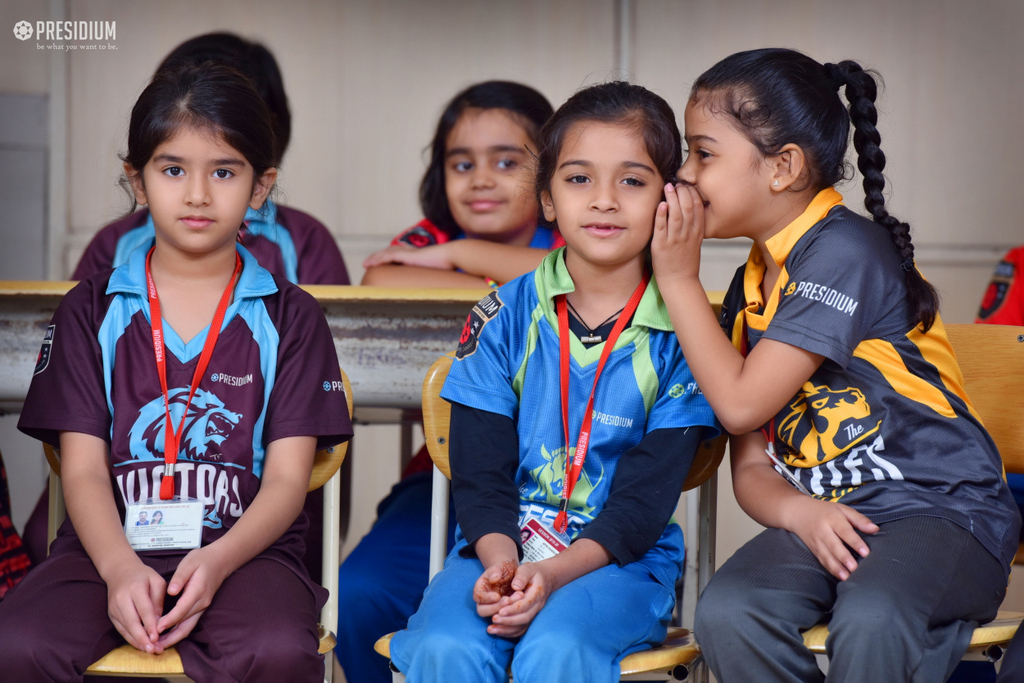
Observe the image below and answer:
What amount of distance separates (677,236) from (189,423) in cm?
92

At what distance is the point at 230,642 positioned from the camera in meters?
1.39

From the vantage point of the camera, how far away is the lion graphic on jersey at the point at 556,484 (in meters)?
1.60

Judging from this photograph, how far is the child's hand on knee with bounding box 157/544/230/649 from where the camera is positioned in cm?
138

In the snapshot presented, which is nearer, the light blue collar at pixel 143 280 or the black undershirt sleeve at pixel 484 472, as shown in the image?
the black undershirt sleeve at pixel 484 472

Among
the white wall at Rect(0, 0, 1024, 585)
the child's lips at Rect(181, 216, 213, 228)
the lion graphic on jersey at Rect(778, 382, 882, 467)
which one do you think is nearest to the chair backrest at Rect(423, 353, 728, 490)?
the lion graphic on jersey at Rect(778, 382, 882, 467)

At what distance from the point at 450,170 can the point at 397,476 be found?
8.47 feet

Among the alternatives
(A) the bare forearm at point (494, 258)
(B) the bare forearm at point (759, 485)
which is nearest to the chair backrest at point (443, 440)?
(B) the bare forearm at point (759, 485)

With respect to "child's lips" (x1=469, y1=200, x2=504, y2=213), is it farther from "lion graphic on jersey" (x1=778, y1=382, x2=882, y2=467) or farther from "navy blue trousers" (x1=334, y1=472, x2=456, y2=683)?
"lion graphic on jersey" (x1=778, y1=382, x2=882, y2=467)

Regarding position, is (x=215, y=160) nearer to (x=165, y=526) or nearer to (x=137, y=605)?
(x=165, y=526)

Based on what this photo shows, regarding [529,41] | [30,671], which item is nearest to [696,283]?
[30,671]

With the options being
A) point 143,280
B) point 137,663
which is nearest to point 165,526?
point 137,663

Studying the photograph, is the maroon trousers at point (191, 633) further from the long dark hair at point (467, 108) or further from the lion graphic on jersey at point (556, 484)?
the long dark hair at point (467, 108)

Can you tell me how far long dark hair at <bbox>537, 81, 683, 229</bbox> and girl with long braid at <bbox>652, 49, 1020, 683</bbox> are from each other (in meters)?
0.06

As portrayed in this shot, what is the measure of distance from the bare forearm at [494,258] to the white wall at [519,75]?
94.2 inches
